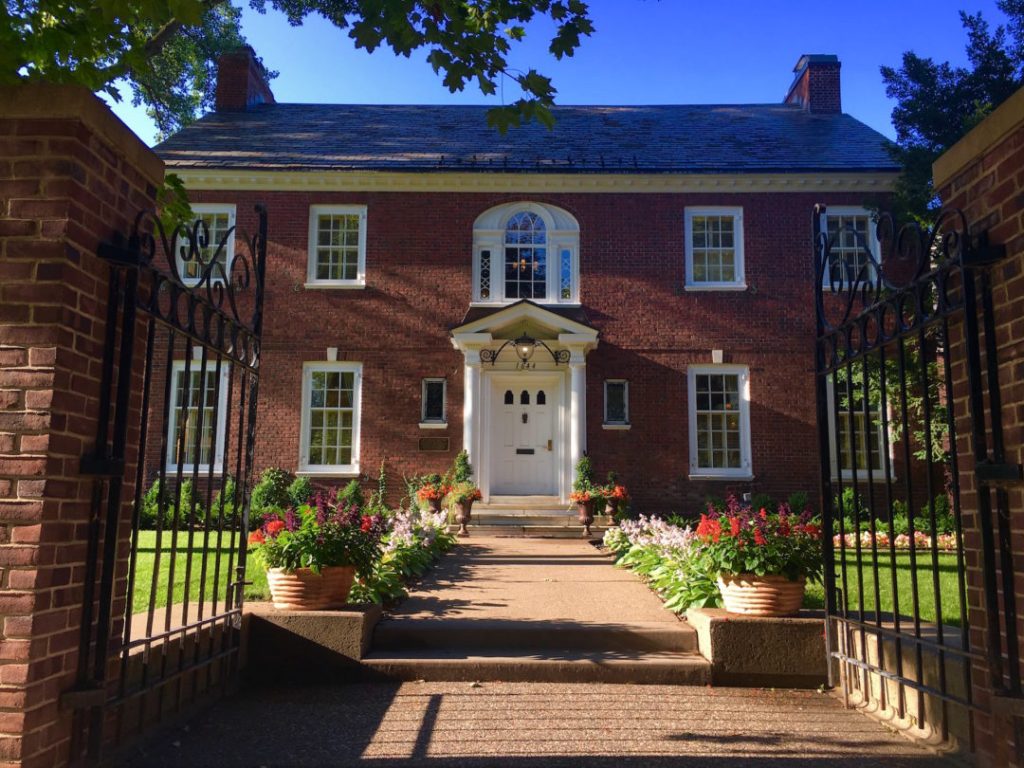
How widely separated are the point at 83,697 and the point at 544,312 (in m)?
11.6

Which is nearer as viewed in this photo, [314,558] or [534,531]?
[314,558]

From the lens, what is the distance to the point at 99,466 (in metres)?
3.03

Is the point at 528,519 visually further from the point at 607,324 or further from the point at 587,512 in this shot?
A: the point at 607,324

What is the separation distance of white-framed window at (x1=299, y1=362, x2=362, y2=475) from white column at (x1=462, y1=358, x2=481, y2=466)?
6.52ft

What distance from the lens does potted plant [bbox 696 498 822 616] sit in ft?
16.2

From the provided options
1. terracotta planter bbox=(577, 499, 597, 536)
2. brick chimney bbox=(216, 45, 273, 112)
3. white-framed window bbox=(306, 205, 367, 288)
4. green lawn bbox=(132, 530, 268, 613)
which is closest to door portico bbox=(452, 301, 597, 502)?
terracotta planter bbox=(577, 499, 597, 536)

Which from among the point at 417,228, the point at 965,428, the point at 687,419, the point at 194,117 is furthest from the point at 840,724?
the point at 194,117

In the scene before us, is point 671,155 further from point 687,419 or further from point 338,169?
point 338,169

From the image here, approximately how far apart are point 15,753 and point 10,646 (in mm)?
353

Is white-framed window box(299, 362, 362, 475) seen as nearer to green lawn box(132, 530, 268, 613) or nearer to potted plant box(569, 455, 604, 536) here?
green lawn box(132, 530, 268, 613)

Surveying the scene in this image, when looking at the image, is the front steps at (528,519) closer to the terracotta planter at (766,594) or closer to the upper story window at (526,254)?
the upper story window at (526,254)

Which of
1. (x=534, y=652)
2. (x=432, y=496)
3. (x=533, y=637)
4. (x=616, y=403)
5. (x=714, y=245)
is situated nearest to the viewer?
(x=534, y=652)

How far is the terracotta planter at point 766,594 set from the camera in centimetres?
493

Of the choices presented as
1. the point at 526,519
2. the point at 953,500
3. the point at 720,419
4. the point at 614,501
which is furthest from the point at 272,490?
the point at 953,500
